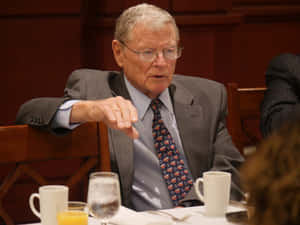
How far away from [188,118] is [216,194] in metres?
0.71

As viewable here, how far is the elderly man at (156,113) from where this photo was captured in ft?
6.59

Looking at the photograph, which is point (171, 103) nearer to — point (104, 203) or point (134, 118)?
point (134, 118)

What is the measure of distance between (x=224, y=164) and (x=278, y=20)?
284cm

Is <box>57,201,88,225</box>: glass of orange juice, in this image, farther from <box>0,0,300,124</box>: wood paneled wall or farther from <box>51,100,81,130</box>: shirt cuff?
<box>0,0,300,124</box>: wood paneled wall

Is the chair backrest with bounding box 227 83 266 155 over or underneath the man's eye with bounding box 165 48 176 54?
underneath

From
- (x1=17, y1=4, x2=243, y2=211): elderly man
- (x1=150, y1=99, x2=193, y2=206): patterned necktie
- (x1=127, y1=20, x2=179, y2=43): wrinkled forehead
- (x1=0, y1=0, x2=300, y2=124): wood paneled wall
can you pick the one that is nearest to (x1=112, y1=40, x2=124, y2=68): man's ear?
(x1=17, y1=4, x2=243, y2=211): elderly man


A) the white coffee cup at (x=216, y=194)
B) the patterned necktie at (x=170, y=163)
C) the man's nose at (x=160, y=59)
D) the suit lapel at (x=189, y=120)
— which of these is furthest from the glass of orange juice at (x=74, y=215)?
the man's nose at (x=160, y=59)

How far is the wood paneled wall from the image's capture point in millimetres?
3611

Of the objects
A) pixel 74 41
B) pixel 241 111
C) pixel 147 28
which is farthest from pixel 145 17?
pixel 74 41

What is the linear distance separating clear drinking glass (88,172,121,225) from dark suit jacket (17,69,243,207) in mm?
609


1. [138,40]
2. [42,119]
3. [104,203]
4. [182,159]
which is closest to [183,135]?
[182,159]

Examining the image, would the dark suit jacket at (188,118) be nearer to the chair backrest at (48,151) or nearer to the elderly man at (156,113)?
the elderly man at (156,113)

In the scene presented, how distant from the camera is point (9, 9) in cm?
356

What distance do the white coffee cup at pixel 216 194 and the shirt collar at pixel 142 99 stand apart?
65cm
